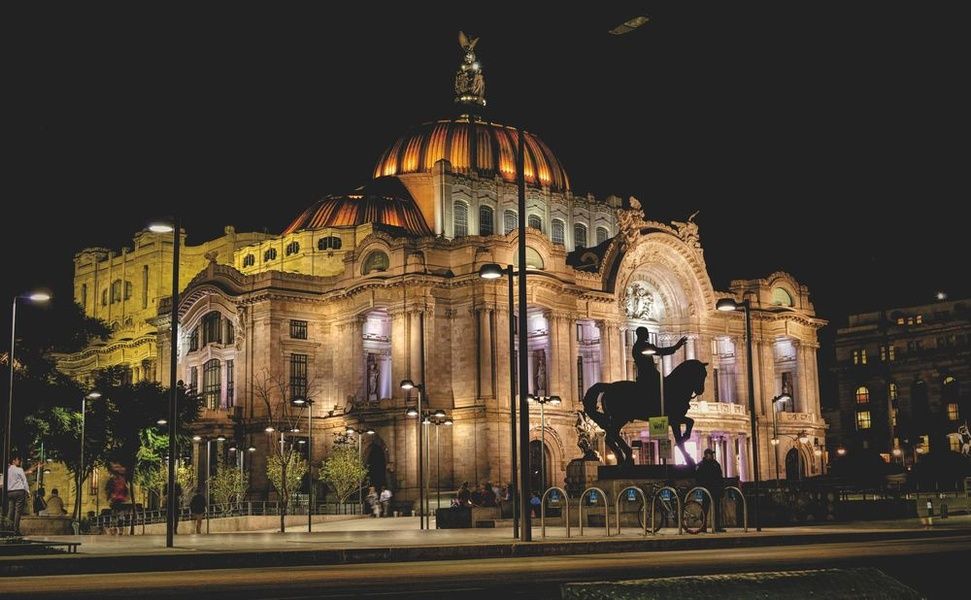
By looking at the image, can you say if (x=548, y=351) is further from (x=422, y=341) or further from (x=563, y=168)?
(x=563, y=168)

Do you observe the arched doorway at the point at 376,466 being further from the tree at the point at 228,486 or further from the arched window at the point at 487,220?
the arched window at the point at 487,220

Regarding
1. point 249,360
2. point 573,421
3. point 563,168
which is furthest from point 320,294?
point 563,168

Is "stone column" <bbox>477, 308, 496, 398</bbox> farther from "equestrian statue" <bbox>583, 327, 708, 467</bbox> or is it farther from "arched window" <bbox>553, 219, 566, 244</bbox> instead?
"equestrian statue" <bbox>583, 327, 708, 467</bbox>

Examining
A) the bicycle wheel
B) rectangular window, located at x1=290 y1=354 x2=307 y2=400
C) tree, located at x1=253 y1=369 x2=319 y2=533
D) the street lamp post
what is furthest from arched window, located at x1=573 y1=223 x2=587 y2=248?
the bicycle wheel

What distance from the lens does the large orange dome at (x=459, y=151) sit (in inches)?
3991

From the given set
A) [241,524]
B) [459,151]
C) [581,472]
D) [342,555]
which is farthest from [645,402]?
[459,151]

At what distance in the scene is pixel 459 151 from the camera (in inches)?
4001

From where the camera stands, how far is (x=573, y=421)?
82.5 meters

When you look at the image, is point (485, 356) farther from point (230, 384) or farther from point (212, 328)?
point (212, 328)

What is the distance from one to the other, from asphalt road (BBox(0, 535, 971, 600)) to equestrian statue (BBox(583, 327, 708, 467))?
18.2m

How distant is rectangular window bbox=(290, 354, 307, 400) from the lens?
84750 mm

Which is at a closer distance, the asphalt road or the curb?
the asphalt road

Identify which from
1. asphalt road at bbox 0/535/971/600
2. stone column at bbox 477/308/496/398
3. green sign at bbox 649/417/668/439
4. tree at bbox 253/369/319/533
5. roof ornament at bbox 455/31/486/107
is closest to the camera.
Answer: asphalt road at bbox 0/535/971/600

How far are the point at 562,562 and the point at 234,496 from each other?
187ft
